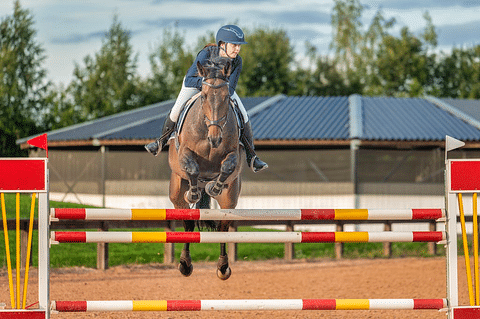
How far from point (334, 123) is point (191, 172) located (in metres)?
16.7

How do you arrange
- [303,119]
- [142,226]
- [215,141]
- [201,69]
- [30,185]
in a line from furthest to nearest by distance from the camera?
[303,119] < [142,226] < [201,69] < [215,141] < [30,185]

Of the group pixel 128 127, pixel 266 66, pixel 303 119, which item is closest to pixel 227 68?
pixel 303 119

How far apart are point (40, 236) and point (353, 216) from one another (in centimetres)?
234

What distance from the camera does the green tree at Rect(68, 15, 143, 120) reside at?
135 ft

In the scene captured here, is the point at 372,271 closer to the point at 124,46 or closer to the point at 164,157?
the point at 164,157

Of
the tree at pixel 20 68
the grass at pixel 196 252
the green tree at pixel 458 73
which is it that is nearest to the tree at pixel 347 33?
the green tree at pixel 458 73

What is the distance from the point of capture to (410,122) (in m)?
22.5

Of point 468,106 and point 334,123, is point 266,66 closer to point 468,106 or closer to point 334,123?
point 468,106

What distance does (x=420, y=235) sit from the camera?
510 cm

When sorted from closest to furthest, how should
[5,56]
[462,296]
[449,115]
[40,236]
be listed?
[40,236]
[462,296]
[449,115]
[5,56]

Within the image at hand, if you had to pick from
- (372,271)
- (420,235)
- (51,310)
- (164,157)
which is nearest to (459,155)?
(164,157)

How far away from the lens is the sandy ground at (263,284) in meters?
7.59

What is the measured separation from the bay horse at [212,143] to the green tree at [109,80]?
33810 millimetres

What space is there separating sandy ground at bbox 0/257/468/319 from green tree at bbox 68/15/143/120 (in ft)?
94.3
